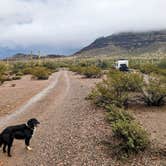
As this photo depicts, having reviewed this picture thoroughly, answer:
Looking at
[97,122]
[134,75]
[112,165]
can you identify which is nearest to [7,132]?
[112,165]

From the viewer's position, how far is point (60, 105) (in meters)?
22.8

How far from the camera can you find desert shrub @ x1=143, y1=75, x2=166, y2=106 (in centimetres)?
1992

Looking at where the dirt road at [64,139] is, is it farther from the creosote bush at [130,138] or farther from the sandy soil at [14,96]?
the sandy soil at [14,96]

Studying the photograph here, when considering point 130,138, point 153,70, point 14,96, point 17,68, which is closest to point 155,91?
point 130,138

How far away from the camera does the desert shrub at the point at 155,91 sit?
1992 centimetres

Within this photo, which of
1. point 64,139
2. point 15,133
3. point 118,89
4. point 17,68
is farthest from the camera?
point 17,68

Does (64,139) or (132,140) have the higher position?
(132,140)

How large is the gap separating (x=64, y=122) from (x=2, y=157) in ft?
18.1

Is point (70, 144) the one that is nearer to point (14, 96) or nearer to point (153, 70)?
point (14, 96)

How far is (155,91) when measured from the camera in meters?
20.1

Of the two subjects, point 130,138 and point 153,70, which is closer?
point 130,138

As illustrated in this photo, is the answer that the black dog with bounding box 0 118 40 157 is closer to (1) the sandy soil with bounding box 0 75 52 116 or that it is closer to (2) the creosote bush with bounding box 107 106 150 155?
(2) the creosote bush with bounding box 107 106 150 155

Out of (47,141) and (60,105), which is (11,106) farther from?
(47,141)

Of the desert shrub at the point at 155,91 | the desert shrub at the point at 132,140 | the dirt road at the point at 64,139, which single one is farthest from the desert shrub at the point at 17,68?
the desert shrub at the point at 132,140
